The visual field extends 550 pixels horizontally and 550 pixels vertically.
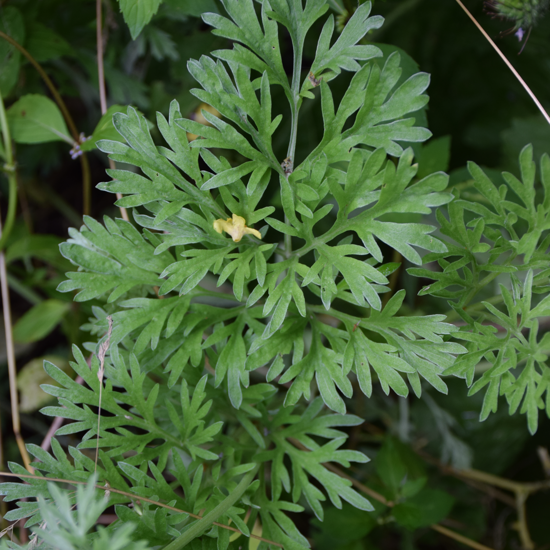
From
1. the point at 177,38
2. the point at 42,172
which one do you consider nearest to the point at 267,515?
the point at 177,38

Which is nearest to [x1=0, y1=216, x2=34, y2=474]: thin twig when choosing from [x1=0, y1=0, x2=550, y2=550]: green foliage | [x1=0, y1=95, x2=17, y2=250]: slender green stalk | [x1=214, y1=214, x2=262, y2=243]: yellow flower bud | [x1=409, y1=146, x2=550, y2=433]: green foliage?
[x1=0, y1=95, x2=17, y2=250]: slender green stalk

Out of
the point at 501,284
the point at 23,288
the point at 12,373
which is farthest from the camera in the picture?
the point at 23,288

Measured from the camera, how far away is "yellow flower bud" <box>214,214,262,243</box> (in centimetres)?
82

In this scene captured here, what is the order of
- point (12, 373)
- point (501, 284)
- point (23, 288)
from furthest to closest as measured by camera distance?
point (23, 288)
point (12, 373)
point (501, 284)

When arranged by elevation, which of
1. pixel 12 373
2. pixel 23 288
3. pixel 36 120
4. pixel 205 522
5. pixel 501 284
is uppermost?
pixel 501 284

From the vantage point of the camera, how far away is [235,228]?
2.68ft

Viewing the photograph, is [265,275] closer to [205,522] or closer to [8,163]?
[205,522]

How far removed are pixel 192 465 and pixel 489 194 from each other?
738 millimetres

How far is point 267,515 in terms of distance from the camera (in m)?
0.90

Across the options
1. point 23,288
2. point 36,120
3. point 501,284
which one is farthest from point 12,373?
point 501,284

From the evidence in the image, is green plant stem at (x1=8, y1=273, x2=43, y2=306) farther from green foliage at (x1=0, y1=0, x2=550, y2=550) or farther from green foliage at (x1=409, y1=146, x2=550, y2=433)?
green foliage at (x1=409, y1=146, x2=550, y2=433)

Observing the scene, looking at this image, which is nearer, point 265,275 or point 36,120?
point 265,275

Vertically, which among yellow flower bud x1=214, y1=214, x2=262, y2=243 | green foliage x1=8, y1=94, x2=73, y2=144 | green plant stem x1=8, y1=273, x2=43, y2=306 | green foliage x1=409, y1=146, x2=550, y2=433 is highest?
green foliage x1=409, y1=146, x2=550, y2=433

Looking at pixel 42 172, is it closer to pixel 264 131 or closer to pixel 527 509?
pixel 264 131
